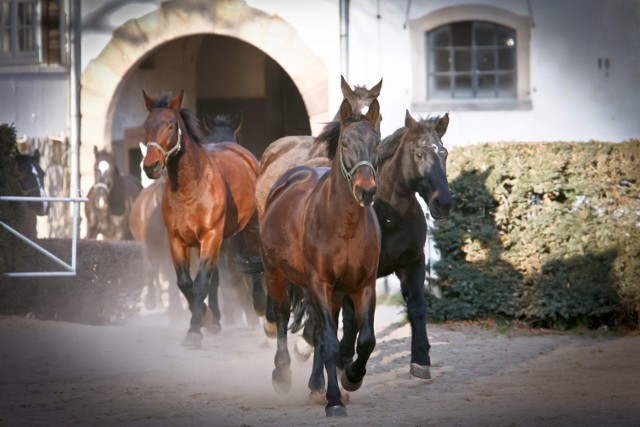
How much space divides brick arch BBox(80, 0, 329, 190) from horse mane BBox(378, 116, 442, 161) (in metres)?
8.21

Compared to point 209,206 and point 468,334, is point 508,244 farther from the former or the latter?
point 209,206

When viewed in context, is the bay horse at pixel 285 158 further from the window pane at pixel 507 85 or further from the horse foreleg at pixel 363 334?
the window pane at pixel 507 85

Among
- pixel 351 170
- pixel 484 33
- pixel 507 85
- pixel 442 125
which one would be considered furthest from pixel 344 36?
pixel 351 170

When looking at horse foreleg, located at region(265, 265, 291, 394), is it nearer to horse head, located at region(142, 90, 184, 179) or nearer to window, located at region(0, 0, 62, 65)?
horse head, located at region(142, 90, 184, 179)

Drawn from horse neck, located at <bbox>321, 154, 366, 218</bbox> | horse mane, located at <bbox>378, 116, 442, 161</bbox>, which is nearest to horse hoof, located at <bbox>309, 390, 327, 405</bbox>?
horse neck, located at <bbox>321, 154, 366, 218</bbox>

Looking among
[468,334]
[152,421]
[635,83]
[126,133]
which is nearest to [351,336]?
[152,421]

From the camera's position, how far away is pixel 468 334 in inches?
467

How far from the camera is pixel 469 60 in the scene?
58.8 ft

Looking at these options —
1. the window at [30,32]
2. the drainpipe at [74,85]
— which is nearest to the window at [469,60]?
the drainpipe at [74,85]

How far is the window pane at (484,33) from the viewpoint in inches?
704

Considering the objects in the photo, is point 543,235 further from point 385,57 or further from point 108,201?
point 108,201

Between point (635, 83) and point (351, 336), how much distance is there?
10.1 meters

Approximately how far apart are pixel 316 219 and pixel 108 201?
11.0 metres

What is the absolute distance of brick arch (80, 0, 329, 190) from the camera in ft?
59.7
